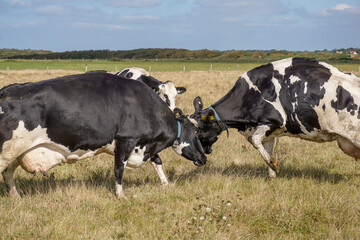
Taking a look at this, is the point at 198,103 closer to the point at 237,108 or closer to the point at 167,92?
the point at 237,108

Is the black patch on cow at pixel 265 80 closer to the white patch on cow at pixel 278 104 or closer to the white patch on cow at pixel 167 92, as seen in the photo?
the white patch on cow at pixel 278 104

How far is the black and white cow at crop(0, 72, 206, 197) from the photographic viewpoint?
5840mm

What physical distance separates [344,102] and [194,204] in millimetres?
3060

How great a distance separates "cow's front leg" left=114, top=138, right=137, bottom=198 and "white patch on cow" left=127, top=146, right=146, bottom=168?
15 cm

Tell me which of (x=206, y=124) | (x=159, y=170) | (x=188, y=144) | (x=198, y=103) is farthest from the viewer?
(x=198, y=103)

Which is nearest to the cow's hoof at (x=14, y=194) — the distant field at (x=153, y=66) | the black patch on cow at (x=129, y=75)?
the black patch on cow at (x=129, y=75)

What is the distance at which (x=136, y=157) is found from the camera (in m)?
6.95

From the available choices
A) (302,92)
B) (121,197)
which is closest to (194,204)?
(121,197)

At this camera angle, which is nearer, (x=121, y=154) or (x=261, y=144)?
(x=121, y=154)

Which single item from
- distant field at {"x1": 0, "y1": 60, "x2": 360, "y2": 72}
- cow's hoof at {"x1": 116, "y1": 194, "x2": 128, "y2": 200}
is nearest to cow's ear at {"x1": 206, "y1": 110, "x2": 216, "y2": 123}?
cow's hoof at {"x1": 116, "y1": 194, "x2": 128, "y2": 200}

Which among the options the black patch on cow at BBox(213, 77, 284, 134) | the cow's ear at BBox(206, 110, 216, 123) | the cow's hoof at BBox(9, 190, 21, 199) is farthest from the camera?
the cow's ear at BBox(206, 110, 216, 123)

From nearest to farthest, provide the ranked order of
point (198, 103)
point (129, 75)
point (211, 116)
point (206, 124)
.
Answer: point (211, 116), point (206, 124), point (198, 103), point (129, 75)

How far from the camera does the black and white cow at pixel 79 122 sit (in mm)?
5840

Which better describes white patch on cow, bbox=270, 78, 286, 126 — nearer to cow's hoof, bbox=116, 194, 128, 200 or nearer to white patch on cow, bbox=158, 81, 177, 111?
cow's hoof, bbox=116, 194, 128, 200
